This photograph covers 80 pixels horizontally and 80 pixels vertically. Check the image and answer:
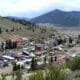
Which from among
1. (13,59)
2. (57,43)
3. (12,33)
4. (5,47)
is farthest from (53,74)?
(12,33)

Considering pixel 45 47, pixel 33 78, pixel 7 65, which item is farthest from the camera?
pixel 45 47

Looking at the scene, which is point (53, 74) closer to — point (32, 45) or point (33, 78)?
point (33, 78)

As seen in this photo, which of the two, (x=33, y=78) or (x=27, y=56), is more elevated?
(x=33, y=78)

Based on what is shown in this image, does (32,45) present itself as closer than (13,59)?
No

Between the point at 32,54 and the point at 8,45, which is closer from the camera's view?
the point at 32,54

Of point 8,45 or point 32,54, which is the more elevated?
point 8,45

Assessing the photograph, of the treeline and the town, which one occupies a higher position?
the treeline

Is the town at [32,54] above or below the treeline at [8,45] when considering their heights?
below

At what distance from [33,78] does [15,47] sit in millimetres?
98519

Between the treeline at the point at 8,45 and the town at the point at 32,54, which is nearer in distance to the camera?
the town at the point at 32,54

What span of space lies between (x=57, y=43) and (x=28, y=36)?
93.3 feet

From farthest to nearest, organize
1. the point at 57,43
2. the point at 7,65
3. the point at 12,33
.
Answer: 1. the point at 12,33
2. the point at 57,43
3. the point at 7,65

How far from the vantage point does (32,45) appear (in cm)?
14538

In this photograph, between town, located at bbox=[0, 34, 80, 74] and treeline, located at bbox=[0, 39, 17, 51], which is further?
treeline, located at bbox=[0, 39, 17, 51]
